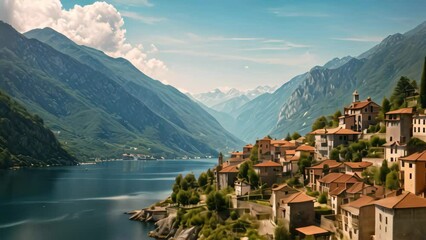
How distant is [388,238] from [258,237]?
20.6m

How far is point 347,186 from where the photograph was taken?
61.0 meters

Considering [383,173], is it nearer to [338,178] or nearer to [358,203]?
[338,178]

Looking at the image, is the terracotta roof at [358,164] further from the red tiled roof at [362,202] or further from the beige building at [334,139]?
the red tiled roof at [362,202]

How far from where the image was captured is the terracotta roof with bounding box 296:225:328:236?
54.8 meters

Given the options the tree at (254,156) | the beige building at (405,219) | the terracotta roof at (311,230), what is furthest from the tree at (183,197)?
the beige building at (405,219)

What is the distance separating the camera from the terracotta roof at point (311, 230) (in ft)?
180

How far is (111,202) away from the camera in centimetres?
12600

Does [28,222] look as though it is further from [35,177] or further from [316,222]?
→ [35,177]

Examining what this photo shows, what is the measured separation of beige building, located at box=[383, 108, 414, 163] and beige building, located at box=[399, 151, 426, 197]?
875 cm

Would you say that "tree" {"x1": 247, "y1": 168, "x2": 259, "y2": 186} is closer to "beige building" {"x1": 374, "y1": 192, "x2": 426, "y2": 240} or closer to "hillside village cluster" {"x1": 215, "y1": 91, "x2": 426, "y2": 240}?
"hillside village cluster" {"x1": 215, "y1": 91, "x2": 426, "y2": 240}

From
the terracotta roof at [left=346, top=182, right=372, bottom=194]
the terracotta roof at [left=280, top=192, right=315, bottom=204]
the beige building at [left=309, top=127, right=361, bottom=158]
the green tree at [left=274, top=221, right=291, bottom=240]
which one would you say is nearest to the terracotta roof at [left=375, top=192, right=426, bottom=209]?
the terracotta roof at [left=346, top=182, right=372, bottom=194]

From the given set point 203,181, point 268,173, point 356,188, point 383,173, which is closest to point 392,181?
point 383,173

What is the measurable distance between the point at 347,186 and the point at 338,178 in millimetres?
3187

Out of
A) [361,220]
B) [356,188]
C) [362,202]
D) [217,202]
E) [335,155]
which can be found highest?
[335,155]
